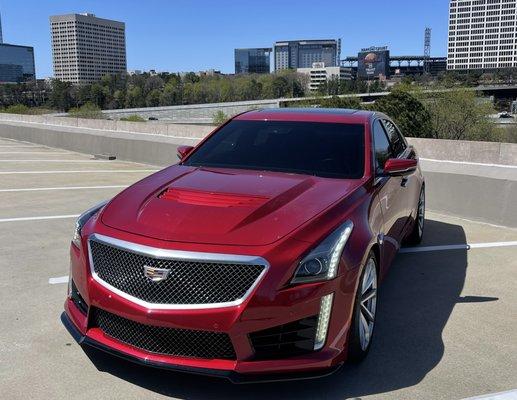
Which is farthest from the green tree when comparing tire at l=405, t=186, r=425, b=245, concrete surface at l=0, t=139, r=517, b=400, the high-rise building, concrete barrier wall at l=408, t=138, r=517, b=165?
tire at l=405, t=186, r=425, b=245

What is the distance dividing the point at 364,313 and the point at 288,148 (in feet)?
5.15

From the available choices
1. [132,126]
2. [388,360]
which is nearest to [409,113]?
[132,126]

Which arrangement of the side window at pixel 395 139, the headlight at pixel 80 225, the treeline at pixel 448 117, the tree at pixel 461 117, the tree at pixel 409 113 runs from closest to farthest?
the headlight at pixel 80 225 < the side window at pixel 395 139 < the treeline at pixel 448 117 < the tree at pixel 461 117 < the tree at pixel 409 113

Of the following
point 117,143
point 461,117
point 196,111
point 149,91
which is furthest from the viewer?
point 149,91

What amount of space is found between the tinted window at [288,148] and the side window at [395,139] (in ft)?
3.08

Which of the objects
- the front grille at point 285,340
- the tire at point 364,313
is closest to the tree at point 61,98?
the tire at point 364,313

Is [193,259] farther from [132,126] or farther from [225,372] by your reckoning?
[132,126]

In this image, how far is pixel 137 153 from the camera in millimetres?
13984

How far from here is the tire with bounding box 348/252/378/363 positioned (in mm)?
3203

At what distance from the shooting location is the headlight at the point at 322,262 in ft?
9.45

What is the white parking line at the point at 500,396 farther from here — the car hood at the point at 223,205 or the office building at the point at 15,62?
the office building at the point at 15,62

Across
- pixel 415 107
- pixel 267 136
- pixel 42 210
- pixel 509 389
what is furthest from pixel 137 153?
pixel 415 107

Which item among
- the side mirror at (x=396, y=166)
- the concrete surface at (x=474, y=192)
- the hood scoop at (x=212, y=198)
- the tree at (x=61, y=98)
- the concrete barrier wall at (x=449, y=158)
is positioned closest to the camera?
the hood scoop at (x=212, y=198)

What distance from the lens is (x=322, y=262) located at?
2945mm
